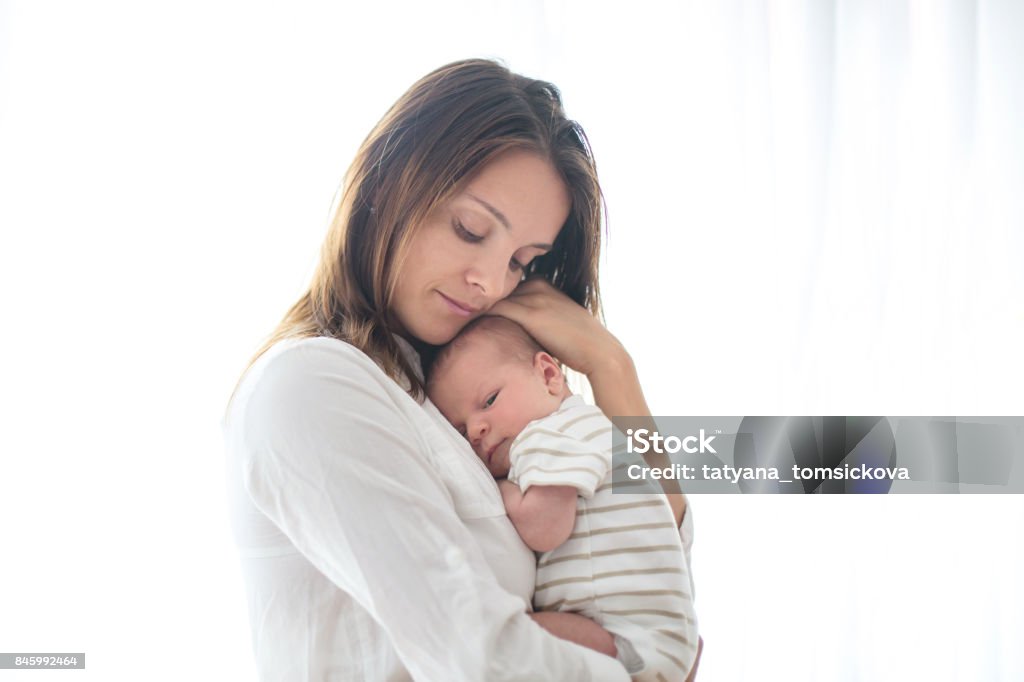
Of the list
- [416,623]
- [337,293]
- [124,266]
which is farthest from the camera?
[124,266]

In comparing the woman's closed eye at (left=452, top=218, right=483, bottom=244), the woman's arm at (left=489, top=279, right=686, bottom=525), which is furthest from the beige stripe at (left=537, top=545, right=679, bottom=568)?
the woman's closed eye at (left=452, top=218, right=483, bottom=244)

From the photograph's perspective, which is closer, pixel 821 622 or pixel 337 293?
pixel 337 293

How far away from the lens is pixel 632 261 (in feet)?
5.49

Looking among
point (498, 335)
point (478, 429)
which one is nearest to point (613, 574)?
point (478, 429)

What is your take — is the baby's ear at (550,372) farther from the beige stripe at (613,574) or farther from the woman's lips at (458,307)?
the beige stripe at (613,574)

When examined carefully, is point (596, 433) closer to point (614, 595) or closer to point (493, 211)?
point (614, 595)

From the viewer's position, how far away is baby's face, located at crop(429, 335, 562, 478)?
1.12 m

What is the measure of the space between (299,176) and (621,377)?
0.70 m

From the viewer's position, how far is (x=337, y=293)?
114 centimetres

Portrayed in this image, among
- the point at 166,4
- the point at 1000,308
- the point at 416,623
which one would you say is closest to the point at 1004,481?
the point at 1000,308

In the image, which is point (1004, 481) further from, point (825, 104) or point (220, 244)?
point (220, 244)

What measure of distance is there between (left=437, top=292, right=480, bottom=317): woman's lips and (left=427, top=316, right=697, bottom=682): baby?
0.16 m

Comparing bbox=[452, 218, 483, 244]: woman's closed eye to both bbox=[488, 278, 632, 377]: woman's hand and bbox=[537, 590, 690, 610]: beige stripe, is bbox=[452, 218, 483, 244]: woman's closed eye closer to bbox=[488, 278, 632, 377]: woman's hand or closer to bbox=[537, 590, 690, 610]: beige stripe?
bbox=[488, 278, 632, 377]: woman's hand

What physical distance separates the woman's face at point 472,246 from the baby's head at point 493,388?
0.05 m
